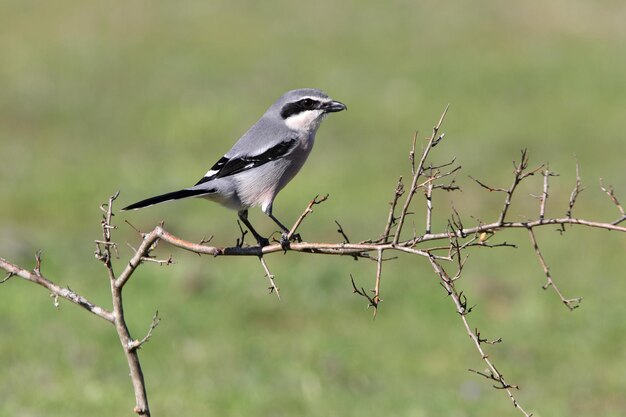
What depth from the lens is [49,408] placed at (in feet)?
22.6

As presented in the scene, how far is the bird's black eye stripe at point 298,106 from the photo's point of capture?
219 inches

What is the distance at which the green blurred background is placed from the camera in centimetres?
792

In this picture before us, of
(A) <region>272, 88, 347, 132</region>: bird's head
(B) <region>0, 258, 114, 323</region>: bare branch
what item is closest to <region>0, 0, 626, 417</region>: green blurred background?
(A) <region>272, 88, 347, 132</region>: bird's head

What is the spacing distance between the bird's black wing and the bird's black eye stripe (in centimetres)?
18

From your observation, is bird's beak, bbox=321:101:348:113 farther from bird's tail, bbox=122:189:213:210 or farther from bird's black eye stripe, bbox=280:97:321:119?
bird's tail, bbox=122:189:213:210

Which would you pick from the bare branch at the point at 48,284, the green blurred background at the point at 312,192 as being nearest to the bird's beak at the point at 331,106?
the bare branch at the point at 48,284

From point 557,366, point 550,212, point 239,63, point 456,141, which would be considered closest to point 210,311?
point 557,366

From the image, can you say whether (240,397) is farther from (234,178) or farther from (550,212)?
(550,212)

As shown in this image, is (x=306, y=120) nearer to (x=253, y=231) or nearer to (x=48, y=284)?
(x=253, y=231)

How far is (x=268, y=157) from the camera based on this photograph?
18.0 feet

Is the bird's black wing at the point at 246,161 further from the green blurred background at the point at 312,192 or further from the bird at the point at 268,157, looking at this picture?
the green blurred background at the point at 312,192

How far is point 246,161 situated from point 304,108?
455 millimetres

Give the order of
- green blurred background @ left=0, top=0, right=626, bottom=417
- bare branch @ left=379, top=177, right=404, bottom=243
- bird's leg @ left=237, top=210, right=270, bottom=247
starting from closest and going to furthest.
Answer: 1. bare branch @ left=379, top=177, right=404, bottom=243
2. bird's leg @ left=237, top=210, right=270, bottom=247
3. green blurred background @ left=0, top=0, right=626, bottom=417

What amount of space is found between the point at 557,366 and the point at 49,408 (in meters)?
4.20
